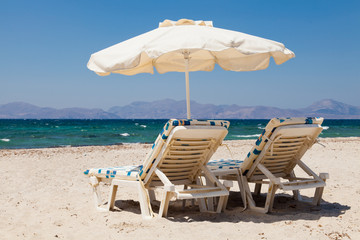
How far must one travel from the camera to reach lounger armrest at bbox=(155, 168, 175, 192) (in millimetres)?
3922

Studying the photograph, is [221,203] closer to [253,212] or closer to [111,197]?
[253,212]

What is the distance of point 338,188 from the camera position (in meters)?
6.06

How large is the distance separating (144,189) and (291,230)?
149 cm

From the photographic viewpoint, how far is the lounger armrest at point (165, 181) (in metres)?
3.92

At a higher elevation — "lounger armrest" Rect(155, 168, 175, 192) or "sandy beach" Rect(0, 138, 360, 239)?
"lounger armrest" Rect(155, 168, 175, 192)

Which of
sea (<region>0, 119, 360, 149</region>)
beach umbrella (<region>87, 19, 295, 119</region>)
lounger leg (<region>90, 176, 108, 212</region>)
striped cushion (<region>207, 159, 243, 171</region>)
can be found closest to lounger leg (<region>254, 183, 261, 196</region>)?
striped cushion (<region>207, 159, 243, 171</region>)

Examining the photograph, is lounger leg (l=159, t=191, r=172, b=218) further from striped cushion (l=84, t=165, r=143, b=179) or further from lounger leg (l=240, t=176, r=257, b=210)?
lounger leg (l=240, t=176, r=257, b=210)

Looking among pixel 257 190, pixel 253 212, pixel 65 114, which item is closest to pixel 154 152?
pixel 253 212

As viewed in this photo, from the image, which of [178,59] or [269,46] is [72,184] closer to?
[178,59]

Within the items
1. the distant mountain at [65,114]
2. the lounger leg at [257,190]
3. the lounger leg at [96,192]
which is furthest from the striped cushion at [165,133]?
the distant mountain at [65,114]

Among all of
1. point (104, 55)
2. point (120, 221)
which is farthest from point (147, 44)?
point (120, 221)

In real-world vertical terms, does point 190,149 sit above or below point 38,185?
above

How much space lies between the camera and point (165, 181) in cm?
401

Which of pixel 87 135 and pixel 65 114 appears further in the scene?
pixel 65 114
